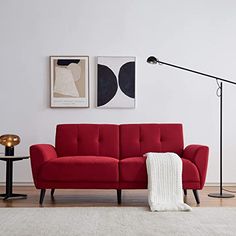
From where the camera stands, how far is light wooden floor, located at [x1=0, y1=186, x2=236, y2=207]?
4586 millimetres

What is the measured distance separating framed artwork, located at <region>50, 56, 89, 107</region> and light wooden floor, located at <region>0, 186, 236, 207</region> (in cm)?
117

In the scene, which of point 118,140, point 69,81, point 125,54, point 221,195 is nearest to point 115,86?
point 125,54

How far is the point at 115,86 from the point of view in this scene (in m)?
6.03

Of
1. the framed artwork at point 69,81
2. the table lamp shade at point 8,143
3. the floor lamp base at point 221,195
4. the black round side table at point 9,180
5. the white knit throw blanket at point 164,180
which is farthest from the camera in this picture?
the framed artwork at point 69,81

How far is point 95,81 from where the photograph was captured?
6082 mm

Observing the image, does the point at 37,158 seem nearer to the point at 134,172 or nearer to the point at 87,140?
the point at 87,140

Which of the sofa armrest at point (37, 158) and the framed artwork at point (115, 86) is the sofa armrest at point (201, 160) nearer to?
the sofa armrest at point (37, 158)

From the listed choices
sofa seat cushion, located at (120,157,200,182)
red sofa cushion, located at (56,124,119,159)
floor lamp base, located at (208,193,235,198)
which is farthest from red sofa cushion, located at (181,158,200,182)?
red sofa cushion, located at (56,124,119,159)

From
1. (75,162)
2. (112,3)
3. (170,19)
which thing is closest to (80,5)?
(112,3)

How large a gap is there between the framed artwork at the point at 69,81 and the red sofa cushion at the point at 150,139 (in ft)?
3.46

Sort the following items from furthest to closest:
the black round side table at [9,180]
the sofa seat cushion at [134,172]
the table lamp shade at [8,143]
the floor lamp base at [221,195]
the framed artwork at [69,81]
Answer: the framed artwork at [69,81], the floor lamp base at [221,195], the table lamp shade at [8,143], the black round side table at [9,180], the sofa seat cushion at [134,172]

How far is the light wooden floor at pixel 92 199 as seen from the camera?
181 inches

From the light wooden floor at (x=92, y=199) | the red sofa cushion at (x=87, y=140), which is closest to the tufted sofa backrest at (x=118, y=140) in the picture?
the red sofa cushion at (x=87, y=140)

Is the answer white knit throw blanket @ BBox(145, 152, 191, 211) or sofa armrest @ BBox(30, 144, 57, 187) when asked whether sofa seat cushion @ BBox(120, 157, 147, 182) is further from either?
sofa armrest @ BBox(30, 144, 57, 187)
